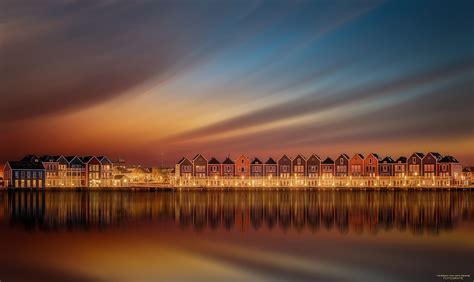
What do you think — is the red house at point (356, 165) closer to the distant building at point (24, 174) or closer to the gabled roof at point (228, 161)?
the gabled roof at point (228, 161)

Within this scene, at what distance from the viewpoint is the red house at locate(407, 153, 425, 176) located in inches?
2552

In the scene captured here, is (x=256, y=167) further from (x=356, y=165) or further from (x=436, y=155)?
(x=436, y=155)

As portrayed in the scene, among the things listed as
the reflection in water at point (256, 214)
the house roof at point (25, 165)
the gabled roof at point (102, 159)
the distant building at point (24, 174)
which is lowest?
Result: the reflection in water at point (256, 214)

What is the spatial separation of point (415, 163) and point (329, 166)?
35.9 feet

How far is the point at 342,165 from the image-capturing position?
64.9 meters

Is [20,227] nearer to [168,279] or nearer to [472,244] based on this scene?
[168,279]

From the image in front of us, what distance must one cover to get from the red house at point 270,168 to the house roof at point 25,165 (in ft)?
95.6

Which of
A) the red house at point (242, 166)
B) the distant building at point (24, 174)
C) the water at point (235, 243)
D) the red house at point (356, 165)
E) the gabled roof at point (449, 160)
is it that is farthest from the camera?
the red house at point (242, 166)

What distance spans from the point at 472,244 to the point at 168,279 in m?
15.6

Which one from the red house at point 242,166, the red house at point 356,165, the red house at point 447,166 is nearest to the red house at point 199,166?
the red house at point 242,166

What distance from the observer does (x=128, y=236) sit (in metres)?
27.4

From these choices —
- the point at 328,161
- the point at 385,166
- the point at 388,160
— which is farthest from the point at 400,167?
the point at 328,161

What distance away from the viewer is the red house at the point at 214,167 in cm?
6569

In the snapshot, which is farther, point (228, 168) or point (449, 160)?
point (228, 168)
